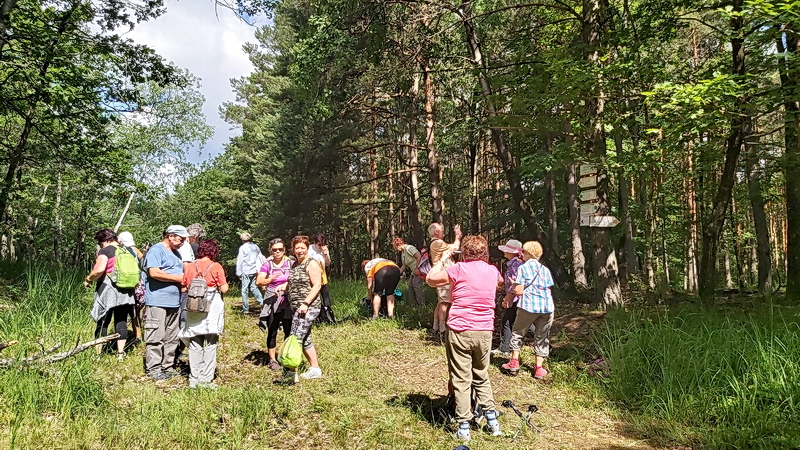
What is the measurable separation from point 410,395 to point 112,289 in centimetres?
377

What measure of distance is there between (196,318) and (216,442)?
165cm

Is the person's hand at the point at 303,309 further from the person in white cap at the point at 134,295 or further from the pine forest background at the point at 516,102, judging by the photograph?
the pine forest background at the point at 516,102

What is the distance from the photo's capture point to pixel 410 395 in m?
4.96

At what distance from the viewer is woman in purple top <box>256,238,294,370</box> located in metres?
5.55

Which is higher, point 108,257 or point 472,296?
point 108,257

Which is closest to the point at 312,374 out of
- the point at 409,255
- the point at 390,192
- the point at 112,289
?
the point at 112,289

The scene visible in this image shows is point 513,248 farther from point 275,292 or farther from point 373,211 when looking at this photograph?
point 373,211

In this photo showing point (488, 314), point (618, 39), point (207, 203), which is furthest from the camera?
point (207, 203)

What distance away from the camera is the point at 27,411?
11.1 feet

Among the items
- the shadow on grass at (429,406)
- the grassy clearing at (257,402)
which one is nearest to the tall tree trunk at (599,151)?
the grassy clearing at (257,402)

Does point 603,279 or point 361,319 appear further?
point 361,319

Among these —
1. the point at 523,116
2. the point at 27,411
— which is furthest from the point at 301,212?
the point at 27,411

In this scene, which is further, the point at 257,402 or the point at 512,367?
the point at 512,367

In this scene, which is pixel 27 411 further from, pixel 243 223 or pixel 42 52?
pixel 243 223
